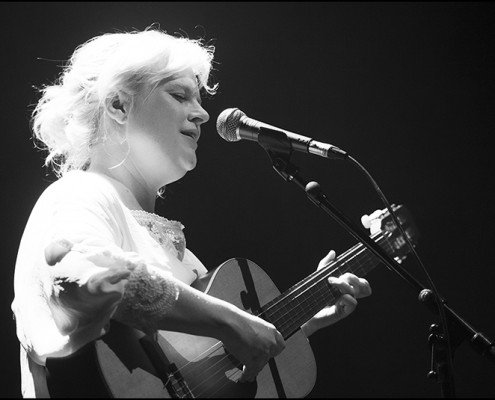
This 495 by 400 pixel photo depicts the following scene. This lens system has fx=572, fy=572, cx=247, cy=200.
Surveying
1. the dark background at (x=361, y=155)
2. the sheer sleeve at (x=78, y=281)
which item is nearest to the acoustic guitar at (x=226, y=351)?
the sheer sleeve at (x=78, y=281)

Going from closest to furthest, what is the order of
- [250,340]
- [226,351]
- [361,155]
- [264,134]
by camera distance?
[250,340] → [226,351] → [264,134] → [361,155]

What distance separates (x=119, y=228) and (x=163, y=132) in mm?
523

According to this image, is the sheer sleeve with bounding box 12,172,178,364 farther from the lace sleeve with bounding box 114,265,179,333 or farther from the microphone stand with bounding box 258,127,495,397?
the microphone stand with bounding box 258,127,495,397

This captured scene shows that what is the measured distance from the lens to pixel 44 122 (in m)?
2.31

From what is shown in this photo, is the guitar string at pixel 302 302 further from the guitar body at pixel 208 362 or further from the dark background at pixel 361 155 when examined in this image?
the dark background at pixel 361 155

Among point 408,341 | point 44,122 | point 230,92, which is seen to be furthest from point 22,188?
point 408,341

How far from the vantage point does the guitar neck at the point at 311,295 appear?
1987mm

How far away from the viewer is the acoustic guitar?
4.75 feet

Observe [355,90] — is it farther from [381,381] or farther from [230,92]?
[381,381]

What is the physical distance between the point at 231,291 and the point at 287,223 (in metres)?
1.47

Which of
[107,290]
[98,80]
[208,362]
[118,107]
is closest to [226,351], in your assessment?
[208,362]

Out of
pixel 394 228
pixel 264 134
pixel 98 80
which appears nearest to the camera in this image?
pixel 264 134

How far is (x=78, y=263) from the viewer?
137cm

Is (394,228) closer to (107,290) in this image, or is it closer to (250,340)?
(250,340)
